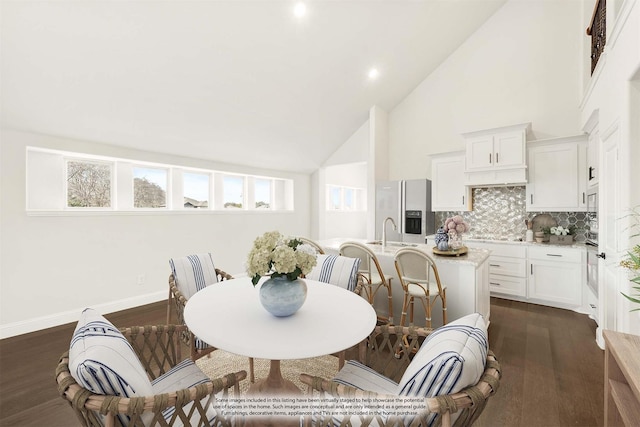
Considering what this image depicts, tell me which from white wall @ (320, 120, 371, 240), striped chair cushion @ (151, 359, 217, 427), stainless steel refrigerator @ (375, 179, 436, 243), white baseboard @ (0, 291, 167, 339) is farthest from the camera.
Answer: white wall @ (320, 120, 371, 240)

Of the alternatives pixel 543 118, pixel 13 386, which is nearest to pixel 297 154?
pixel 543 118

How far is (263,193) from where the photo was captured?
18.2 feet

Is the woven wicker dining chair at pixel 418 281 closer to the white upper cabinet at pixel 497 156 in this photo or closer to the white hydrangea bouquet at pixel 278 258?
the white hydrangea bouquet at pixel 278 258

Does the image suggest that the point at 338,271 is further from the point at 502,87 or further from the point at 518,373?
the point at 502,87

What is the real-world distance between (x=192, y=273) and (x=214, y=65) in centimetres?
213

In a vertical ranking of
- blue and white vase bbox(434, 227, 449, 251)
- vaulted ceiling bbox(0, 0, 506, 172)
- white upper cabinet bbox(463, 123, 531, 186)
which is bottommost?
blue and white vase bbox(434, 227, 449, 251)

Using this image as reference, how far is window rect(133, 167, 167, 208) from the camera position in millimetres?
3807

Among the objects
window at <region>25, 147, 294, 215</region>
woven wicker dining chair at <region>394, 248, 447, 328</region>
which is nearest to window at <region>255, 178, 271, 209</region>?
window at <region>25, 147, 294, 215</region>

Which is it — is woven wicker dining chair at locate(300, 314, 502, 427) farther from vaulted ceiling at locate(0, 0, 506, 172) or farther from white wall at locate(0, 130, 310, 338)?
white wall at locate(0, 130, 310, 338)

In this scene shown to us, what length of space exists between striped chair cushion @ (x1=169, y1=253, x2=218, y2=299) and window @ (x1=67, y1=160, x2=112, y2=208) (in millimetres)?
2049

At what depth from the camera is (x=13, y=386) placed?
2.00 meters

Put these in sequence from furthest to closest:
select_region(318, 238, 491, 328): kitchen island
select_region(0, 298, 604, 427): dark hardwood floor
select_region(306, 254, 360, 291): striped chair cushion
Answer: select_region(318, 238, 491, 328): kitchen island < select_region(306, 254, 360, 291): striped chair cushion < select_region(0, 298, 604, 427): dark hardwood floor

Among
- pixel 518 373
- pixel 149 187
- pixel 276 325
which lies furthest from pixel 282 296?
pixel 149 187

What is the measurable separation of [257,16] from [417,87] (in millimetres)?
3388
